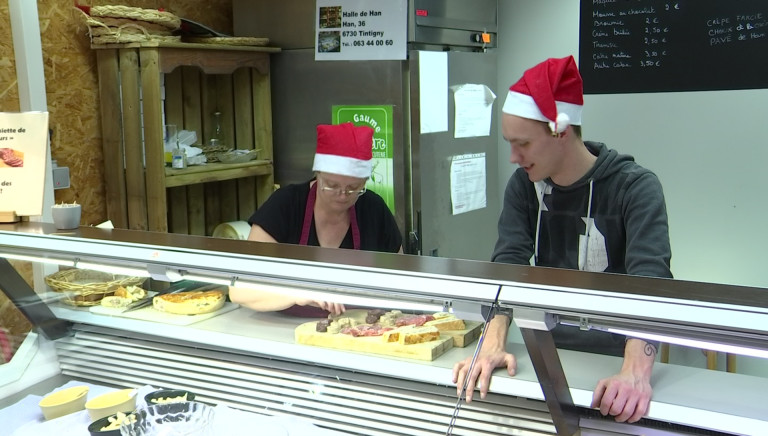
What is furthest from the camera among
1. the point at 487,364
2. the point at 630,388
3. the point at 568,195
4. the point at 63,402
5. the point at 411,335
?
the point at 568,195

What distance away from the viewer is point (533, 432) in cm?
159

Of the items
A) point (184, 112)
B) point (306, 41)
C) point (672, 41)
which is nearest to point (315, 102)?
point (306, 41)

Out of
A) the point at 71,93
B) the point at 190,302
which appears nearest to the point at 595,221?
the point at 190,302

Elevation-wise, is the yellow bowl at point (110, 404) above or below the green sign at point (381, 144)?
below

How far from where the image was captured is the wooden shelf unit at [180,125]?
3672mm

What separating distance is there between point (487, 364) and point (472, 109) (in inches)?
114

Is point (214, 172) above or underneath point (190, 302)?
above

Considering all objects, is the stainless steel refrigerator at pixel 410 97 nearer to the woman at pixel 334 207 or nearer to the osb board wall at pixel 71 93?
the osb board wall at pixel 71 93

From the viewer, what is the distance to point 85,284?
2188 millimetres

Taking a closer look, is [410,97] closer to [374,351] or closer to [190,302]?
[190,302]

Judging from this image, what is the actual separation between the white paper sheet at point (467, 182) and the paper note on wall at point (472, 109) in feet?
0.46

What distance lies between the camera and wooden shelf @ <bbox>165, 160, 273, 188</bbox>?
374 cm

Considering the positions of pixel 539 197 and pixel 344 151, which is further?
pixel 344 151

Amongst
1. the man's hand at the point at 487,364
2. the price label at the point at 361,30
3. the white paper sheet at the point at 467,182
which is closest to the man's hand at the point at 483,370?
the man's hand at the point at 487,364
